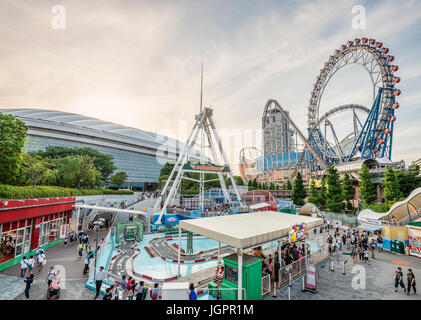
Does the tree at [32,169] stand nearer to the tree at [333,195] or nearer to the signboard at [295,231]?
the signboard at [295,231]

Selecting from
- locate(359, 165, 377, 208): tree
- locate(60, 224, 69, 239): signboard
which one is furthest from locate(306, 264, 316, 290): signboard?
locate(359, 165, 377, 208): tree

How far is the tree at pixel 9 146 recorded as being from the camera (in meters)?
16.7

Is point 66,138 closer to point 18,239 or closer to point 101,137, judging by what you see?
point 101,137

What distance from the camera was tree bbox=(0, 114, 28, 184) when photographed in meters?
16.7

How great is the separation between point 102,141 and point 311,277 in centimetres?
8837

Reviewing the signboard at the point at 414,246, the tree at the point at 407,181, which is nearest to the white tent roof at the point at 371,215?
the signboard at the point at 414,246

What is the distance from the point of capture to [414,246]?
56.6ft

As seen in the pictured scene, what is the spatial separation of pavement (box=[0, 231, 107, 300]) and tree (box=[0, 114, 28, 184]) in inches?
294

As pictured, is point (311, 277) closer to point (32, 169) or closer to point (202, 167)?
point (202, 167)

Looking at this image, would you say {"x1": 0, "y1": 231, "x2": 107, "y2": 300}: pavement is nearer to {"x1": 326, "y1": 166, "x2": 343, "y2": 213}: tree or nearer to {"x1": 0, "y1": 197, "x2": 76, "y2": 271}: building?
{"x1": 0, "y1": 197, "x2": 76, "y2": 271}: building

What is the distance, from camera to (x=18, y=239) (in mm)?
15320

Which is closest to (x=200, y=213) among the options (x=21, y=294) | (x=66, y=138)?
(x=21, y=294)
